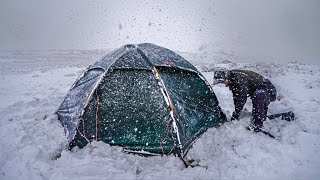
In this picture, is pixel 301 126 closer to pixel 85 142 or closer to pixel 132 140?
pixel 132 140

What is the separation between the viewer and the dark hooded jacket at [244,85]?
17.7 feet

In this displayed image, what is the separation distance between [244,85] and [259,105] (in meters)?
0.53

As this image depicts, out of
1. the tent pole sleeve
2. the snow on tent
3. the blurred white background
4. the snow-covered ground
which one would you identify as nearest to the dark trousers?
the snow-covered ground

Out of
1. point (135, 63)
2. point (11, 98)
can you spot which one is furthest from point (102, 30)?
point (135, 63)

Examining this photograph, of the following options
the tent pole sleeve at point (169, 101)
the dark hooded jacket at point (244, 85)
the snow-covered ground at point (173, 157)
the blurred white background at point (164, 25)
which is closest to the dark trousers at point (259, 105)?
the dark hooded jacket at point (244, 85)

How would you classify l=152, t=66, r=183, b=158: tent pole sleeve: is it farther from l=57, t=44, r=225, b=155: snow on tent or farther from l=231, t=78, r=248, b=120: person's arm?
l=231, t=78, r=248, b=120: person's arm

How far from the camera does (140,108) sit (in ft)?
15.9

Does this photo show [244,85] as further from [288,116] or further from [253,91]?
[288,116]

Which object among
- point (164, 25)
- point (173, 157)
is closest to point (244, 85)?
point (173, 157)

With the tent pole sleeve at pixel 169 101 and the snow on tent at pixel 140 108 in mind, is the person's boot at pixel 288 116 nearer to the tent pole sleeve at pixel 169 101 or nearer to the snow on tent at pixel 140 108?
the snow on tent at pixel 140 108

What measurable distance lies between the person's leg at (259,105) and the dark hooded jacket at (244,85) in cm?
20

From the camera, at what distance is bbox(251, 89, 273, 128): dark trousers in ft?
17.2

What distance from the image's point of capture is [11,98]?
788cm

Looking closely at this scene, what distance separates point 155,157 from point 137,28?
122 feet
